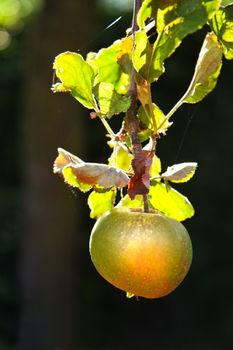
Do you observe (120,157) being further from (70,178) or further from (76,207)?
(76,207)

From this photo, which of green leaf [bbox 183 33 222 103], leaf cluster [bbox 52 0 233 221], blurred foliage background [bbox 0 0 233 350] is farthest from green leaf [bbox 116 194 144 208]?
blurred foliage background [bbox 0 0 233 350]

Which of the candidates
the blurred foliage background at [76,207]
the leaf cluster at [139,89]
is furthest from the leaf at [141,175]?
the blurred foliage background at [76,207]

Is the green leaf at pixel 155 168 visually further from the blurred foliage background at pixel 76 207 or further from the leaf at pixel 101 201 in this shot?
the blurred foliage background at pixel 76 207

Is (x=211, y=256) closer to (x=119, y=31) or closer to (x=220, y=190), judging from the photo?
(x=220, y=190)

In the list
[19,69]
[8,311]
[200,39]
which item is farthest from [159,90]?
[8,311]

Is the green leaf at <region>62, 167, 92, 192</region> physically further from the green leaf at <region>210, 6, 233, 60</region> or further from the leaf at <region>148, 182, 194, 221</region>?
the green leaf at <region>210, 6, 233, 60</region>

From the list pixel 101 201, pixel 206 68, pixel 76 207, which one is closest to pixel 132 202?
pixel 101 201
